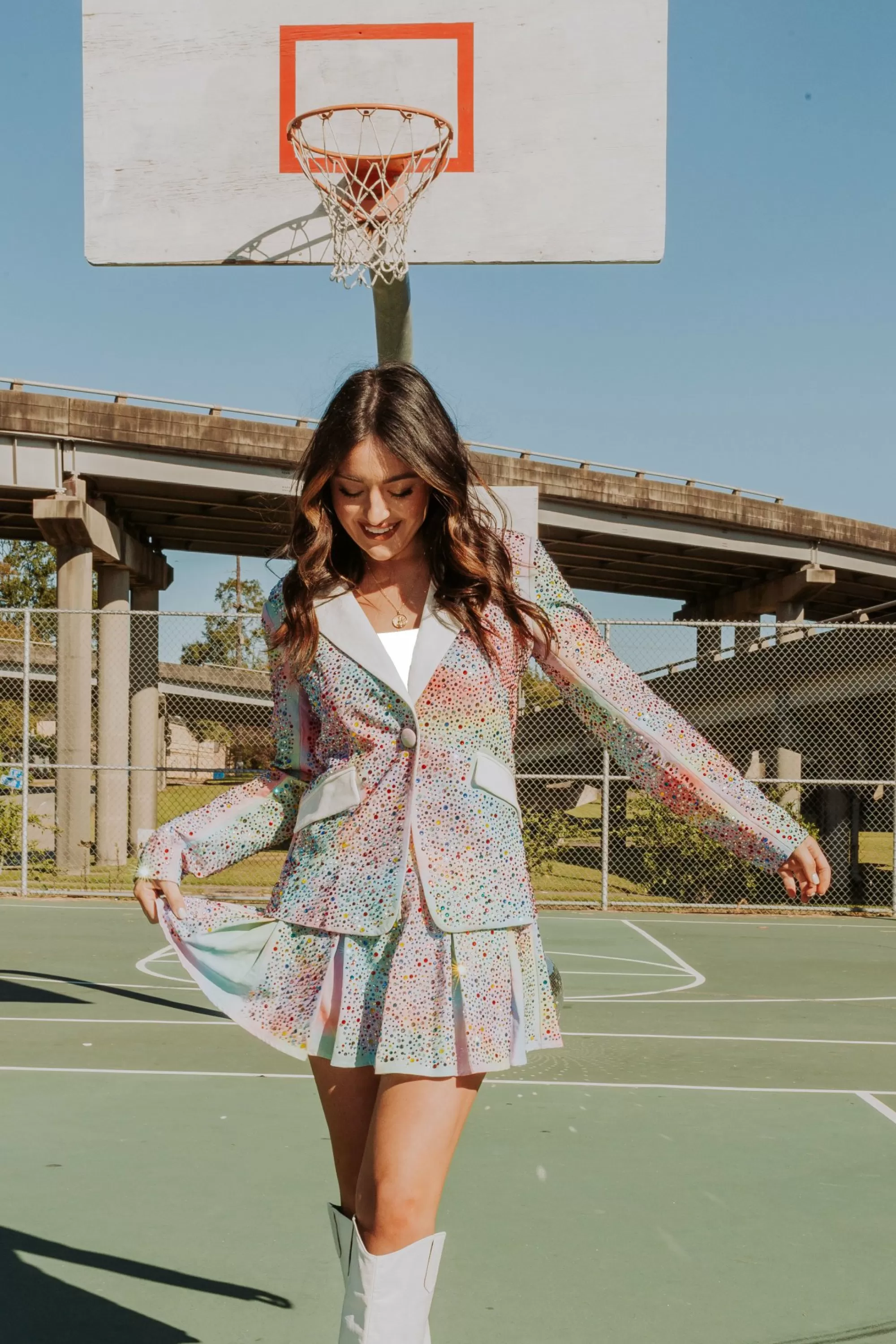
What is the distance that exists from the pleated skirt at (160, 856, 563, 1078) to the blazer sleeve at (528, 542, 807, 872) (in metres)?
0.36

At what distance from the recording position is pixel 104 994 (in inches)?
337

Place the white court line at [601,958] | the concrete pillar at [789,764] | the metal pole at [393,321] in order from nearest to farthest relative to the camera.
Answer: the metal pole at [393,321] → the white court line at [601,958] → the concrete pillar at [789,764]

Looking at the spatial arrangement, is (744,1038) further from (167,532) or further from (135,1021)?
(167,532)

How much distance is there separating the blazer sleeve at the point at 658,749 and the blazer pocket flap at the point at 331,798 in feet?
1.47

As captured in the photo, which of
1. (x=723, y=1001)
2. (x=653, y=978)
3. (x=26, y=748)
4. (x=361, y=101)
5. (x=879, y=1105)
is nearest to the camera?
(x=879, y=1105)

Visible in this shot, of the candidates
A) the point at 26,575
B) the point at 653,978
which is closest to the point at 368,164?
the point at 653,978

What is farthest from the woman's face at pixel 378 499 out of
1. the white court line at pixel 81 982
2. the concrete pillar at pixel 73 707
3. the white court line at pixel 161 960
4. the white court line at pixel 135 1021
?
the concrete pillar at pixel 73 707

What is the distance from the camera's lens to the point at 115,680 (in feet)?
72.8

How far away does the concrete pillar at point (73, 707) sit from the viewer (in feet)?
65.0

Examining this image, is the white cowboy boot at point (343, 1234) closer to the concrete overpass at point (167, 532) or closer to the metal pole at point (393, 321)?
the metal pole at point (393, 321)

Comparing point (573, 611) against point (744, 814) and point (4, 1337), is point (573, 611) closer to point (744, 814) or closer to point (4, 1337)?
point (744, 814)

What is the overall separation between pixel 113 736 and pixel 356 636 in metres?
20.4

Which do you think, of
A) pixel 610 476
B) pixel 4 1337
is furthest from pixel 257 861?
pixel 4 1337

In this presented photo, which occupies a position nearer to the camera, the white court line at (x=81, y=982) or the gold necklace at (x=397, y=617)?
the gold necklace at (x=397, y=617)
